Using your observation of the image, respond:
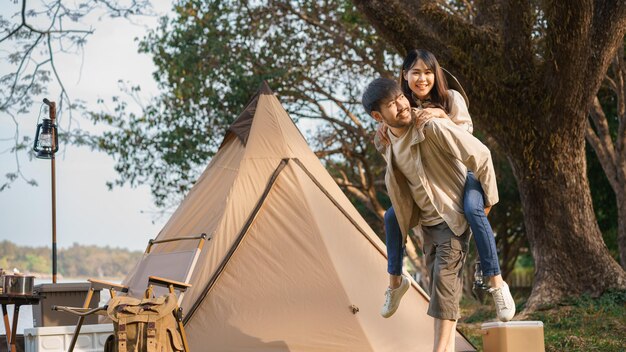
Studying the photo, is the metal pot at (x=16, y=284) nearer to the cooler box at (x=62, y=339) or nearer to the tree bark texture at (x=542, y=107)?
the cooler box at (x=62, y=339)

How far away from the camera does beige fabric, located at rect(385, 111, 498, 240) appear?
12.3 feet

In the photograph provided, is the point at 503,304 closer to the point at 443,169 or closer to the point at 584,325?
the point at 443,169

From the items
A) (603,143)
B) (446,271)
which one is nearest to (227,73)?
(603,143)

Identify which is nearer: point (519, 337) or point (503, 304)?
point (503, 304)

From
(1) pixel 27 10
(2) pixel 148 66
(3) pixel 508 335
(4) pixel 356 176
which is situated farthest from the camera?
(4) pixel 356 176

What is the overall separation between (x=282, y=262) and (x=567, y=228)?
3.42 meters

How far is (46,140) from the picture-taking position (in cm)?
776

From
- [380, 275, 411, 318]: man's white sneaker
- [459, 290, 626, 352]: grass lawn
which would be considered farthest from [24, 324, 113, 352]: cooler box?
[459, 290, 626, 352]: grass lawn

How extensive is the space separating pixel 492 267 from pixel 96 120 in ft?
42.4

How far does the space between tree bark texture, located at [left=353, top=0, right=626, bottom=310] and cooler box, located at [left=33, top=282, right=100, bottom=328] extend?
3.84m

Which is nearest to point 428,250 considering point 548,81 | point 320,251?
point 320,251

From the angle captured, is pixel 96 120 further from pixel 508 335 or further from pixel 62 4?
pixel 508 335

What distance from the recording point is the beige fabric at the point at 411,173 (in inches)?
151

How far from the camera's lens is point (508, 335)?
4.68m
